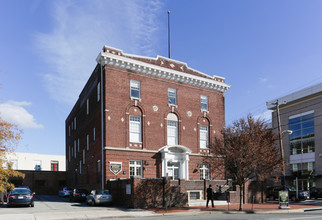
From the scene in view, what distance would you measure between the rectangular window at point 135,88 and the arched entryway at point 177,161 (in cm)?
573

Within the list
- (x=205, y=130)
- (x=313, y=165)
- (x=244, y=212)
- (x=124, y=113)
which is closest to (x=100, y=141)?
(x=124, y=113)

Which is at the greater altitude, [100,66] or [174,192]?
[100,66]

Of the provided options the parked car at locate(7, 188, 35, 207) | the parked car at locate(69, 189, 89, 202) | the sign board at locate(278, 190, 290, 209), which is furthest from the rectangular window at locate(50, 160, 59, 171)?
the sign board at locate(278, 190, 290, 209)

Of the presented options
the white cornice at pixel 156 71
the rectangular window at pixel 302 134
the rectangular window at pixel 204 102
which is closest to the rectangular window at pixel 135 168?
the white cornice at pixel 156 71

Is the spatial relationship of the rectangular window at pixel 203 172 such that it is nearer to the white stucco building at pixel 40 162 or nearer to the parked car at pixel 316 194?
the parked car at pixel 316 194

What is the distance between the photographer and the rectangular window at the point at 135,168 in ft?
103

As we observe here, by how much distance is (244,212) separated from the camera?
2297 cm

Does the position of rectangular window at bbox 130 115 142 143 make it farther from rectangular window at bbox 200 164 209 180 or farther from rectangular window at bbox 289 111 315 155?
rectangular window at bbox 289 111 315 155

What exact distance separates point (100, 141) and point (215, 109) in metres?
13.9

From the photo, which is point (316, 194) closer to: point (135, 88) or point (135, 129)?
point (135, 129)

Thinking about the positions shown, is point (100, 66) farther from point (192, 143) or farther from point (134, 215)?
point (134, 215)

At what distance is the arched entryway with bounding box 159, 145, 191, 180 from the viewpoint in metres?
33.2

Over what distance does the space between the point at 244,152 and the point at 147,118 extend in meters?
12.0

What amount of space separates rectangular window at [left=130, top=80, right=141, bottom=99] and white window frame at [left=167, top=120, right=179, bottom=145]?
4377 millimetres
